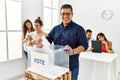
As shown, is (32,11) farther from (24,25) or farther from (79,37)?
(79,37)

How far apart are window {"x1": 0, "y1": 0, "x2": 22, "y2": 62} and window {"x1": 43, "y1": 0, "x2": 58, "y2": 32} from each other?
1062 mm

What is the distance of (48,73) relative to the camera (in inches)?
42.8

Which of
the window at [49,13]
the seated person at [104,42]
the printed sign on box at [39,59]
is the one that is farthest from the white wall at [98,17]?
the printed sign on box at [39,59]

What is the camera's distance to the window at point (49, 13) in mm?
4373

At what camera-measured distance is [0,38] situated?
3.08 meters

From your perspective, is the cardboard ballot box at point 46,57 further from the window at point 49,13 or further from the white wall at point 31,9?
the window at point 49,13

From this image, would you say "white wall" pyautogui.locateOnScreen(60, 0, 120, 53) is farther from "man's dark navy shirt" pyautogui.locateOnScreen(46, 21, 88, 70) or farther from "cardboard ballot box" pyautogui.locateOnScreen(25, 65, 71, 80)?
"cardboard ballot box" pyautogui.locateOnScreen(25, 65, 71, 80)

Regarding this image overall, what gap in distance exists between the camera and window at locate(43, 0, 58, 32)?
4373 millimetres

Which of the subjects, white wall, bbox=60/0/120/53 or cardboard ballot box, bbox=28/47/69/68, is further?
white wall, bbox=60/0/120/53

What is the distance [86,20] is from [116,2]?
3.27 feet

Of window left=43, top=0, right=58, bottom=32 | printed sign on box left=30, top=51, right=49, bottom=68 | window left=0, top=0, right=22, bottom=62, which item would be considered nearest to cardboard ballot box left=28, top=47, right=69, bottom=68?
printed sign on box left=30, top=51, right=49, bottom=68

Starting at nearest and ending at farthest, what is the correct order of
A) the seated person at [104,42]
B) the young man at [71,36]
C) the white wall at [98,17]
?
the young man at [71,36] < the seated person at [104,42] < the white wall at [98,17]

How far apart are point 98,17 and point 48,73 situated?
3683 mm

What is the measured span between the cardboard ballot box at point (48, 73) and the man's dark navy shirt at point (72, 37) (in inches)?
19.7
